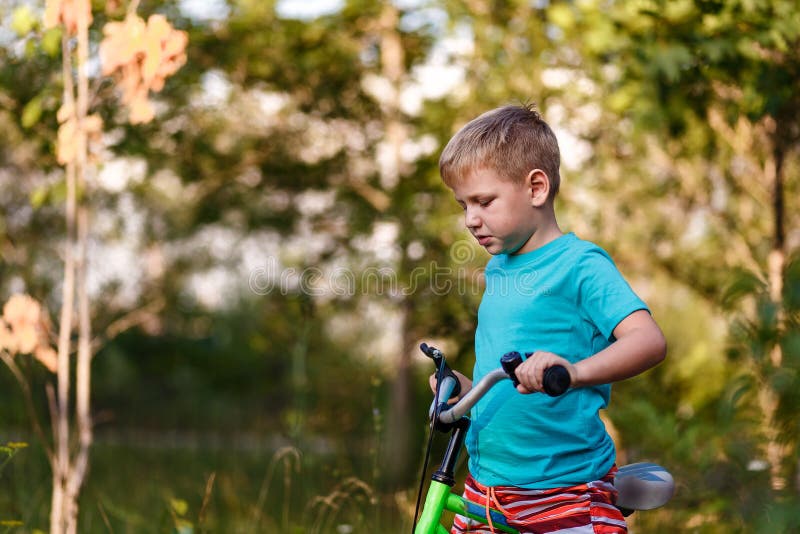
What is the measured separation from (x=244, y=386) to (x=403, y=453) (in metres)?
4.70

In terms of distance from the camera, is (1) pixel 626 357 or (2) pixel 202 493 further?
(2) pixel 202 493

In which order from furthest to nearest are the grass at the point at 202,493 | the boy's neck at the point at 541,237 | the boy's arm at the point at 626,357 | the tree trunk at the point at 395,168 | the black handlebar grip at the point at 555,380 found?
the tree trunk at the point at 395,168
the grass at the point at 202,493
the boy's neck at the point at 541,237
the boy's arm at the point at 626,357
the black handlebar grip at the point at 555,380

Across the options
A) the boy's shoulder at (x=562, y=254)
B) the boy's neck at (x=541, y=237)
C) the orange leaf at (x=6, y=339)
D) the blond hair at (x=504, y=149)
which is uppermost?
Answer: the blond hair at (x=504, y=149)

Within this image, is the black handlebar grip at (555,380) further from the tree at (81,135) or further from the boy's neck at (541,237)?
the tree at (81,135)

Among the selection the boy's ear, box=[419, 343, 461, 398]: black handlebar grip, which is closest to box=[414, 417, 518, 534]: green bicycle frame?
box=[419, 343, 461, 398]: black handlebar grip

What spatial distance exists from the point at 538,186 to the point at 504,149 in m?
0.12

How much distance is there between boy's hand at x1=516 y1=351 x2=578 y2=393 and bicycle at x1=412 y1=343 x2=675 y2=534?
16cm

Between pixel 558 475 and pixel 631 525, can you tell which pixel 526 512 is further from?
pixel 631 525

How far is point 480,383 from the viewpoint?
5.92ft

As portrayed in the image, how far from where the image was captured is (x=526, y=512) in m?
1.98

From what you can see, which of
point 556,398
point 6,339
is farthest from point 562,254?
point 6,339

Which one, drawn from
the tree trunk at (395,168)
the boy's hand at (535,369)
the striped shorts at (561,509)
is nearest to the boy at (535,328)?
the striped shorts at (561,509)

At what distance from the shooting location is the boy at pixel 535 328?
195 cm

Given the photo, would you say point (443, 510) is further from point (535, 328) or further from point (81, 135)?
point (81, 135)
